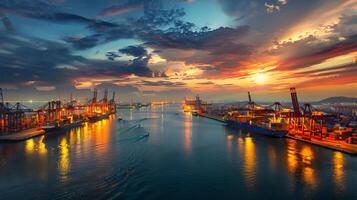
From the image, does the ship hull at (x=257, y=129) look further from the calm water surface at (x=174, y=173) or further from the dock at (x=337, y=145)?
the calm water surface at (x=174, y=173)

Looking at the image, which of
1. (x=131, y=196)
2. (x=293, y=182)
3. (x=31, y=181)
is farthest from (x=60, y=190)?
Result: (x=293, y=182)

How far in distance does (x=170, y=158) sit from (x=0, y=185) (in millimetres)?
23600

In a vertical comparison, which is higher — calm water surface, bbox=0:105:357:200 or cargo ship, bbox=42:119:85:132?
cargo ship, bbox=42:119:85:132

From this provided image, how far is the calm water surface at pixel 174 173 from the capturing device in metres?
26.6

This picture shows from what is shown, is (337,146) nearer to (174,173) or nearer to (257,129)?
(257,129)

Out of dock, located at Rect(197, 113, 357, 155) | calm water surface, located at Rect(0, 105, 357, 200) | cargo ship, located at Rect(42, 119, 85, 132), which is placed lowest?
calm water surface, located at Rect(0, 105, 357, 200)

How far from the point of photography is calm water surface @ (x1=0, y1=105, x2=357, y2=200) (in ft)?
87.2

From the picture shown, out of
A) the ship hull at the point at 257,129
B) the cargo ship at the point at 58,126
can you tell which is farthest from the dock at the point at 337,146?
the cargo ship at the point at 58,126

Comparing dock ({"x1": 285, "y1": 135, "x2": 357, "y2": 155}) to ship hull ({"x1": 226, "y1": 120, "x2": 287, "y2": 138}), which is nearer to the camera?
dock ({"x1": 285, "y1": 135, "x2": 357, "y2": 155})

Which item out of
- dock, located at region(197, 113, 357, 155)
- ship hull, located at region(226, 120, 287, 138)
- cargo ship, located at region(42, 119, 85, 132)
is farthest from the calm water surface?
cargo ship, located at region(42, 119, 85, 132)

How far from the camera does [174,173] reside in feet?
111

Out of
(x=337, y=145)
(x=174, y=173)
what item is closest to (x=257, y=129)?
(x=337, y=145)

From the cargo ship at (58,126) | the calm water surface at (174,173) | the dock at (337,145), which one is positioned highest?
the cargo ship at (58,126)

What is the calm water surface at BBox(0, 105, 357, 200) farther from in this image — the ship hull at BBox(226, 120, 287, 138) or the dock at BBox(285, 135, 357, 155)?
the ship hull at BBox(226, 120, 287, 138)
